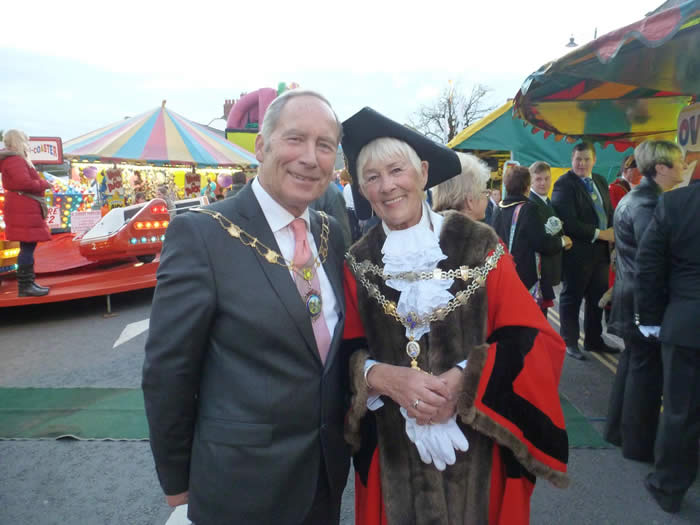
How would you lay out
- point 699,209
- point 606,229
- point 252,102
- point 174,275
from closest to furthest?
1. point 174,275
2. point 699,209
3. point 606,229
4. point 252,102

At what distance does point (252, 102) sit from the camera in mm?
22656

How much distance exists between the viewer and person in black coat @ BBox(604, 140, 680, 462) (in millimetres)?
2799

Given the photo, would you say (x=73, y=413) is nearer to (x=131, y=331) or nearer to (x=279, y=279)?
(x=131, y=331)

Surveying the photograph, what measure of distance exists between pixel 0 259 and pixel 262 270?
20.9 feet

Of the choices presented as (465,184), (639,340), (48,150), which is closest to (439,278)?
(465,184)

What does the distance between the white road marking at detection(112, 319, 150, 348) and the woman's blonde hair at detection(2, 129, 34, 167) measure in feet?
8.17

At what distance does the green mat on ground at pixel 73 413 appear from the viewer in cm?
326

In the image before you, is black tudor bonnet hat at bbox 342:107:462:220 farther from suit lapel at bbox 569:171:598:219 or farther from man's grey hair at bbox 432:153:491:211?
suit lapel at bbox 569:171:598:219

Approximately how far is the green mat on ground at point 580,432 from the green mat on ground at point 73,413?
314 cm

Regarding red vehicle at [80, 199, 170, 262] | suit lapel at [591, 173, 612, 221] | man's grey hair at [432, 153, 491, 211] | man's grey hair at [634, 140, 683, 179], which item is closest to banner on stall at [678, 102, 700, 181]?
man's grey hair at [634, 140, 683, 179]

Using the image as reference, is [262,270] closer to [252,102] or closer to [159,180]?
[159,180]

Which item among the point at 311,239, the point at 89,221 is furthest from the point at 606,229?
the point at 89,221

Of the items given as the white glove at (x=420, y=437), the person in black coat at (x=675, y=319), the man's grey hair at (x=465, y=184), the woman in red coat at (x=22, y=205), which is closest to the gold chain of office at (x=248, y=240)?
the white glove at (x=420, y=437)

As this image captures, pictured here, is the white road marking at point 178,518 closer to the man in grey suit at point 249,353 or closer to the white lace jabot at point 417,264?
the man in grey suit at point 249,353
